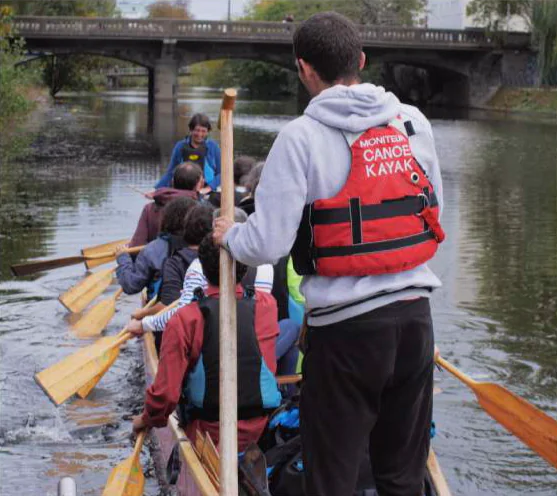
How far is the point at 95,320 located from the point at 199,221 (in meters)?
4.30

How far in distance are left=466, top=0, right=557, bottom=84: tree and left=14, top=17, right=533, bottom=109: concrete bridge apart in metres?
1.12

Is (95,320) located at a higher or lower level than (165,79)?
lower

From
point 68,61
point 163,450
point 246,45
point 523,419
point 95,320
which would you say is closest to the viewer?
point 523,419

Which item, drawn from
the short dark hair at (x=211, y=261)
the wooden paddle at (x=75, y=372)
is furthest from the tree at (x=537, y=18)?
the short dark hair at (x=211, y=261)

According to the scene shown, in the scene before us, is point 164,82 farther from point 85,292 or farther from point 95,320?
point 95,320

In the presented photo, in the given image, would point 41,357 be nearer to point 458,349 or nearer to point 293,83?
A: point 458,349

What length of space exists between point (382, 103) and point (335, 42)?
0.76 feet

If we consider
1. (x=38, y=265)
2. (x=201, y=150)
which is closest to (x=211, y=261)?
(x=38, y=265)

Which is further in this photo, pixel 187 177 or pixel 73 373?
pixel 187 177

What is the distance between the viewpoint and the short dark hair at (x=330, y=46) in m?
3.08

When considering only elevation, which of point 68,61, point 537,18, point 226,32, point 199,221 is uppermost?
point 537,18

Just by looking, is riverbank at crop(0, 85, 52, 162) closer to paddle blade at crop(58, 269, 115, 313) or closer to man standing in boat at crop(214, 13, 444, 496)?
paddle blade at crop(58, 269, 115, 313)

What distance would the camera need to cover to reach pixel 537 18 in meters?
46.3

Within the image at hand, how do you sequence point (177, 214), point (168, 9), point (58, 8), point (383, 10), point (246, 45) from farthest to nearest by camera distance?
1. point (168, 9)
2. point (383, 10)
3. point (58, 8)
4. point (246, 45)
5. point (177, 214)
